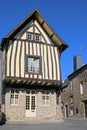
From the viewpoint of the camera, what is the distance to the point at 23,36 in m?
23.5

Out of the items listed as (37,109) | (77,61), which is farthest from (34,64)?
(77,61)

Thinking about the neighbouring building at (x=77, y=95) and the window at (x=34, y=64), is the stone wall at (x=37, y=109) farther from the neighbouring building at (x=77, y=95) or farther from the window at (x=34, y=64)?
the neighbouring building at (x=77, y=95)

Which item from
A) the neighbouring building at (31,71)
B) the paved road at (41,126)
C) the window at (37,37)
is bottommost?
the paved road at (41,126)

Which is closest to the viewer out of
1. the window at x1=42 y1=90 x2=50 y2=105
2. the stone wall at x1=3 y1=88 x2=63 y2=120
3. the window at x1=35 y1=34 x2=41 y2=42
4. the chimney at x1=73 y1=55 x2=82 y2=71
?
the stone wall at x1=3 y1=88 x2=63 y2=120

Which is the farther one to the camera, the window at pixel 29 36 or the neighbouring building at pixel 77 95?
the neighbouring building at pixel 77 95

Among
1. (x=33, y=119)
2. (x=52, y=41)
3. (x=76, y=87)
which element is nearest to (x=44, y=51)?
(x=52, y=41)

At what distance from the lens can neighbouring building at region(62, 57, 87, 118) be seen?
3862cm

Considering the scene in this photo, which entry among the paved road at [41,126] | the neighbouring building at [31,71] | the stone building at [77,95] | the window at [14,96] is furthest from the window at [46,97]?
the stone building at [77,95]

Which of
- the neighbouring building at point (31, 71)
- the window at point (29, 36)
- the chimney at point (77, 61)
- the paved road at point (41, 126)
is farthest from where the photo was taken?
the chimney at point (77, 61)

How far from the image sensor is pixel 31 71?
22.8m

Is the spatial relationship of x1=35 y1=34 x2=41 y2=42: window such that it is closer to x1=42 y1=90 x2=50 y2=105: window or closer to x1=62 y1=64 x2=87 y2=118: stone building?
x1=42 y1=90 x2=50 y2=105: window

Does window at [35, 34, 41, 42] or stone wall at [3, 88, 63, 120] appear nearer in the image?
stone wall at [3, 88, 63, 120]

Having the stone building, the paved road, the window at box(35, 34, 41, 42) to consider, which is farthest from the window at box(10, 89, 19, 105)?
the stone building

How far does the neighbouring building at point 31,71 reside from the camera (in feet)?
72.3
